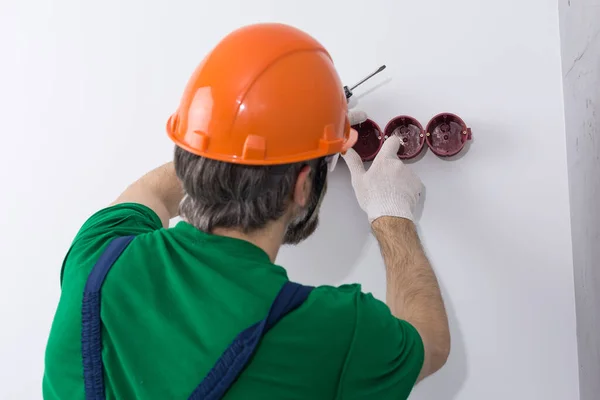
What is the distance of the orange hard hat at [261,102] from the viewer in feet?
2.82

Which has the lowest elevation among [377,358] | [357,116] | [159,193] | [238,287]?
[377,358]

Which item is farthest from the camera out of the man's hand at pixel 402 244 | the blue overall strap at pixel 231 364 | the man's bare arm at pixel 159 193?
the man's bare arm at pixel 159 193

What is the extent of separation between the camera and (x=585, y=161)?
3.40ft

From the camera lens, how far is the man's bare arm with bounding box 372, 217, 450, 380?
0.96 m

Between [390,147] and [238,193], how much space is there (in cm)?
46

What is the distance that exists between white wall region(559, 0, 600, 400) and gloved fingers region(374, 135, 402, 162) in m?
0.35

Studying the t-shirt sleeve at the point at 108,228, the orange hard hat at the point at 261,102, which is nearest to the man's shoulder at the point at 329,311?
the orange hard hat at the point at 261,102

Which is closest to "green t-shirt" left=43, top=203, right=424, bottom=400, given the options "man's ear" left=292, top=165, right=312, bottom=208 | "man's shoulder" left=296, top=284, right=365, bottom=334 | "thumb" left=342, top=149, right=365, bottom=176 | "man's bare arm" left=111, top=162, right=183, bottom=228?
"man's shoulder" left=296, top=284, right=365, bottom=334

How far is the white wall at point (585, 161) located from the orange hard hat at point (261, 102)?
0.47 metres

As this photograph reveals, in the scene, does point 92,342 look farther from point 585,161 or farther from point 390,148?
point 585,161

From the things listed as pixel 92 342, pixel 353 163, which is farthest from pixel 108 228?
pixel 353 163

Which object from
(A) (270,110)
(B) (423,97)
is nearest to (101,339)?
(A) (270,110)

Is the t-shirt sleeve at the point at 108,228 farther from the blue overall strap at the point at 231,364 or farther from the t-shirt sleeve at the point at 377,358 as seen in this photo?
the t-shirt sleeve at the point at 377,358

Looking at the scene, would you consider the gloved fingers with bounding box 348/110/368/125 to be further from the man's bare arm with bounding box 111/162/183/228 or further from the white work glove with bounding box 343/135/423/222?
the man's bare arm with bounding box 111/162/183/228
